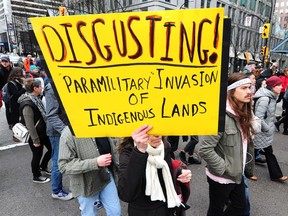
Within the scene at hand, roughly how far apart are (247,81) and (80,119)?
64.0 inches

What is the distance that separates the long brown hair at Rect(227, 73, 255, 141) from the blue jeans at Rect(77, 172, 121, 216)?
1.35 metres

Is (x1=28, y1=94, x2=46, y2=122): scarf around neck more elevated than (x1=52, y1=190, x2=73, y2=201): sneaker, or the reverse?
(x1=28, y1=94, x2=46, y2=122): scarf around neck

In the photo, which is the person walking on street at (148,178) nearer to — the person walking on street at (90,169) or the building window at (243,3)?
the person walking on street at (90,169)

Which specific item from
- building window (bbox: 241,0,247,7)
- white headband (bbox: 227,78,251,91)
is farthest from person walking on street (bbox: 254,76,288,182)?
building window (bbox: 241,0,247,7)

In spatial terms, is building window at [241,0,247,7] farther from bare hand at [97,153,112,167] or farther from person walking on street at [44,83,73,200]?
bare hand at [97,153,112,167]

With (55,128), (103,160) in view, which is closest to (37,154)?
(55,128)

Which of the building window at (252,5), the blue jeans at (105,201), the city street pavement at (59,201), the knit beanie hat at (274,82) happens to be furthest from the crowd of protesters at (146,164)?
the building window at (252,5)

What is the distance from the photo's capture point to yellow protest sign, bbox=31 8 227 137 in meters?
1.20

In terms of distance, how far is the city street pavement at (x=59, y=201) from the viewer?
319cm

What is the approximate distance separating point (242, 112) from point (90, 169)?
148cm

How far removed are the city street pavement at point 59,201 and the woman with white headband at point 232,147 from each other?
97cm

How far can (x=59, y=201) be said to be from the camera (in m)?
3.38

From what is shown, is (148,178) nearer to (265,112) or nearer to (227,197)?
(227,197)

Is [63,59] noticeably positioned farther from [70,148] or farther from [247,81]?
[247,81]
